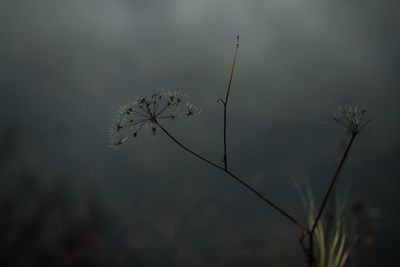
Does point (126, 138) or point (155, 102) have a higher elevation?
point (155, 102)

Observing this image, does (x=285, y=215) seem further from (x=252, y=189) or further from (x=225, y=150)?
(x=225, y=150)

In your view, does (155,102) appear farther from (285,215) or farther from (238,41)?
(285,215)

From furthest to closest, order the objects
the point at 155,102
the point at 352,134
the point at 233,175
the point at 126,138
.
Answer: the point at 155,102
the point at 126,138
the point at 352,134
the point at 233,175

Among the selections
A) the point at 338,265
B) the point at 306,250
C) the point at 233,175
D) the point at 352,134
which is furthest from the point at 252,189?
the point at 338,265

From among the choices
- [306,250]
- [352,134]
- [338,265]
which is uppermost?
[352,134]

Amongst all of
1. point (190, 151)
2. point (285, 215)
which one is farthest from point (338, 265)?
point (190, 151)

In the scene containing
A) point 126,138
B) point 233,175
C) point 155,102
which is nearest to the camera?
point 233,175

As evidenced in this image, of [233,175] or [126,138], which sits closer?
[233,175]

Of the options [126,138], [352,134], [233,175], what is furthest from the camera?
[126,138]

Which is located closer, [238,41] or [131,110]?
[238,41]
